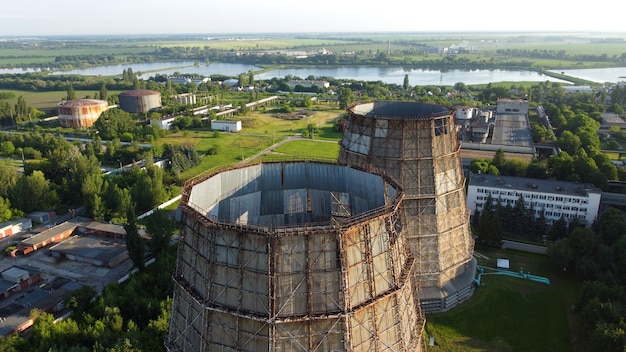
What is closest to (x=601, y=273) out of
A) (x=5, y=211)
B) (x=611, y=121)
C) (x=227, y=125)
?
(x=5, y=211)

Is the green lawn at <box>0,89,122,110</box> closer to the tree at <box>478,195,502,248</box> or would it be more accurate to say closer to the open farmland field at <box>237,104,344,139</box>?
the open farmland field at <box>237,104,344,139</box>

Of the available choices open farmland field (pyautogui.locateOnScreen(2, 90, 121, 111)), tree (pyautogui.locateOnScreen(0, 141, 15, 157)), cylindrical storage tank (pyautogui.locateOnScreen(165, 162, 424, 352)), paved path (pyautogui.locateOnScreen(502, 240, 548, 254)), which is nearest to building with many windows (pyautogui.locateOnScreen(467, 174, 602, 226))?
paved path (pyautogui.locateOnScreen(502, 240, 548, 254))

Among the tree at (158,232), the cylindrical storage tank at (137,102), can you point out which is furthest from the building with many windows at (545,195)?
the cylindrical storage tank at (137,102)

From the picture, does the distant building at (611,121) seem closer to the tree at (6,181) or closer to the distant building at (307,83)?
the distant building at (307,83)

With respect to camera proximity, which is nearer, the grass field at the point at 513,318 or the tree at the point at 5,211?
the grass field at the point at 513,318

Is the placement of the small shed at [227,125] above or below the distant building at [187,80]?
below

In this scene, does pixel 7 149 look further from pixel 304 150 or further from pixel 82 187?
pixel 304 150

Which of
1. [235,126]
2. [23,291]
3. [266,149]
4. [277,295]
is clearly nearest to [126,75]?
[235,126]
